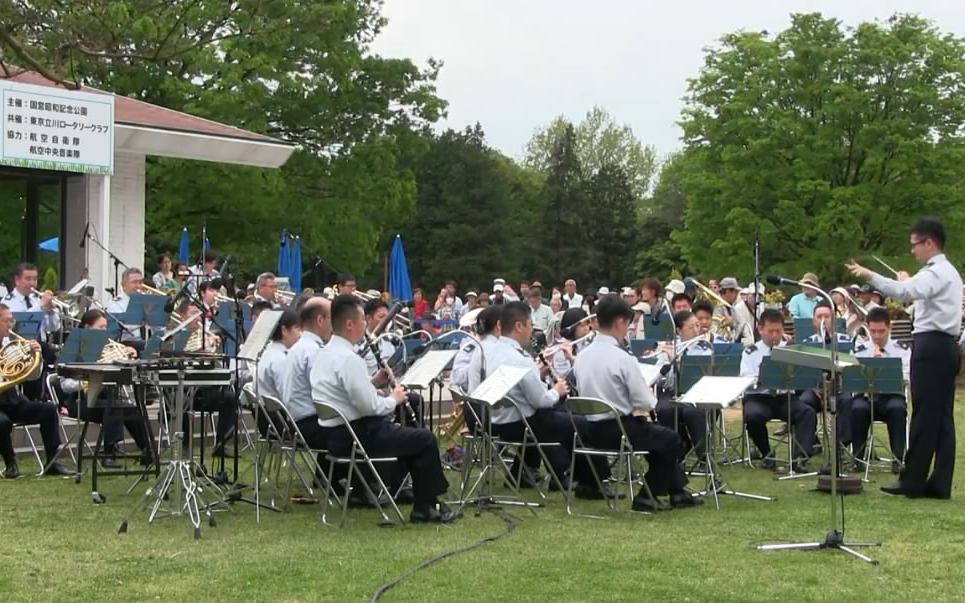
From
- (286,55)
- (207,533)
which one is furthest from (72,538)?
(286,55)

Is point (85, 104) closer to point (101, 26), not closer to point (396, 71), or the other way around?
point (101, 26)

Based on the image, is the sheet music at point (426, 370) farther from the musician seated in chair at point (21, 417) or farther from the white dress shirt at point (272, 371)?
→ the musician seated in chair at point (21, 417)

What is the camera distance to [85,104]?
55.2 ft

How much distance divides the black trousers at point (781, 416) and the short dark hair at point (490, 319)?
2.95 m

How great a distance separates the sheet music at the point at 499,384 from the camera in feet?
27.7

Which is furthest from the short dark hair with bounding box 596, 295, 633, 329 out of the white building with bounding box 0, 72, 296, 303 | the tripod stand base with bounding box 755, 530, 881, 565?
the white building with bounding box 0, 72, 296, 303

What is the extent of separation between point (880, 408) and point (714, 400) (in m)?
3.02

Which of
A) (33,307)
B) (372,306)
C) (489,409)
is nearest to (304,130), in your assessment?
(33,307)

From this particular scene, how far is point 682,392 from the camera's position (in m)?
10.7

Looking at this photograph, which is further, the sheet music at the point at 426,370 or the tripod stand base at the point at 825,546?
the sheet music at the point at 426,370

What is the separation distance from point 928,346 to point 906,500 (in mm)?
1226

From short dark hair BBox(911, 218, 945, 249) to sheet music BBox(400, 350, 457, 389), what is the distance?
3.62 metres

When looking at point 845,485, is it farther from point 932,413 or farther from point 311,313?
point 311,313

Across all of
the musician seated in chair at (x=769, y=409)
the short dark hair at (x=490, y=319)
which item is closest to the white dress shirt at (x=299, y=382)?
the short dark hair at (x=490, y=319)
